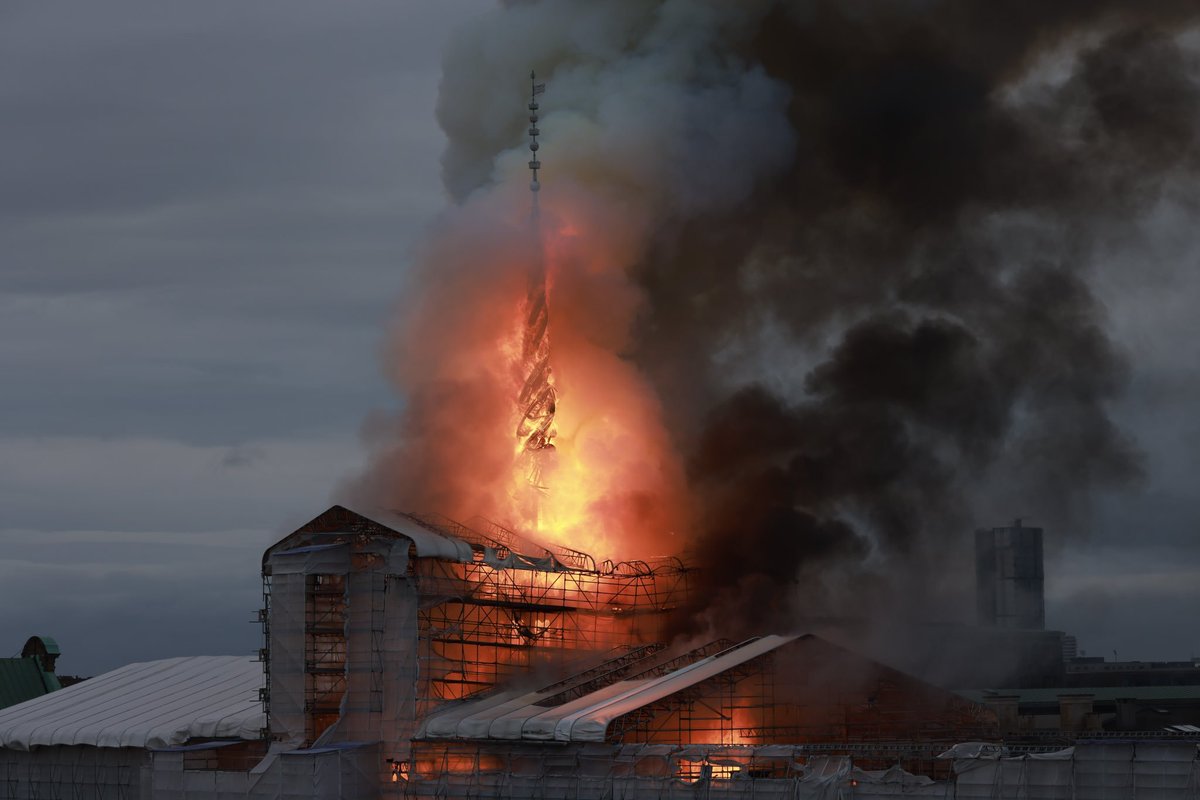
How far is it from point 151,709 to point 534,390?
32.6 metres

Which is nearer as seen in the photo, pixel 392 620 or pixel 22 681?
pixel 392 620

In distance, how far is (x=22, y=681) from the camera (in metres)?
159

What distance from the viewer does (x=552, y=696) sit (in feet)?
329

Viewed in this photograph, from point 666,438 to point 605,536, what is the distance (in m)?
7.99

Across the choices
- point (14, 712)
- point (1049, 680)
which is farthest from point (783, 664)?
point (1049, 680)

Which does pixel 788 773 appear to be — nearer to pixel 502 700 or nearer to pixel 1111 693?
pixel 502 700

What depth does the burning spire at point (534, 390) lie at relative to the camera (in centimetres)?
11631

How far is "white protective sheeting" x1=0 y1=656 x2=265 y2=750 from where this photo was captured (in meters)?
112

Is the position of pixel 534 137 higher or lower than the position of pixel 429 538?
higher

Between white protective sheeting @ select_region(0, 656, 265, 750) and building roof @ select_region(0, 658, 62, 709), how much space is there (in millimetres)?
27263

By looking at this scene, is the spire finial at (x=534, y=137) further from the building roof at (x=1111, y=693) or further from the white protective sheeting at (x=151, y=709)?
the building roof at (x=1111, y=693)

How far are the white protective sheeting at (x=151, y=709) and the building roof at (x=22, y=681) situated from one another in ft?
89.4

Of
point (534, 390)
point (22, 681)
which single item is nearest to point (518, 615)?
point (534, 390)

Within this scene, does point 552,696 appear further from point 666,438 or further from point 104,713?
point 104,713
